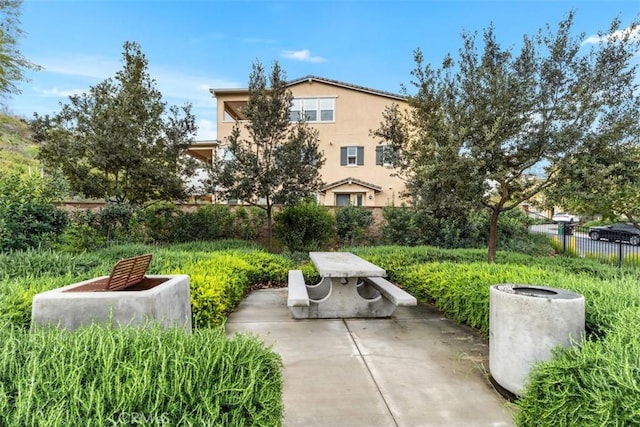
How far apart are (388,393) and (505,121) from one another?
4.80 metres

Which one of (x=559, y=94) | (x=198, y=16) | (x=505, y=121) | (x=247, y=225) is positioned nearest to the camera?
(x=505, y=121)

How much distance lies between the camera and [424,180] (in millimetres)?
6594

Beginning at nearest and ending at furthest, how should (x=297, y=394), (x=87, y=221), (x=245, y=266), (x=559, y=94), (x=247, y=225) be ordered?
(x=297, y=394) < (x=559, y=94) < (x=245, y=266) < (x=87, y=221) < (x=247, y=225)

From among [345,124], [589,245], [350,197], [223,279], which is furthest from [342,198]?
[223,279]

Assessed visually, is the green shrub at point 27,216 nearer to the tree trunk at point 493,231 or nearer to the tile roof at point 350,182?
the tree trunk at point 493,231

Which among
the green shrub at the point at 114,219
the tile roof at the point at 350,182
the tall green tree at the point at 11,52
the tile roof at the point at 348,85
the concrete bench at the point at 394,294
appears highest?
the tile roof at the point at 348,85

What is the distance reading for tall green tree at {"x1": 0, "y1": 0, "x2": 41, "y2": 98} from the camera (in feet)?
29.4

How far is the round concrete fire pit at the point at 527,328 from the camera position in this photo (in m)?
2.74

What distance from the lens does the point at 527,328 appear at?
2826mm

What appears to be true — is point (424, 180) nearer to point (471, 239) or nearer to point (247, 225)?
point (471, 239)

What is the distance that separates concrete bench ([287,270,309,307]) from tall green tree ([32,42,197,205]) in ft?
17.5

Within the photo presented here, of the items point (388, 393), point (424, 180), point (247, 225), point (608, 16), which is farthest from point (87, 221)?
point (608, 16)

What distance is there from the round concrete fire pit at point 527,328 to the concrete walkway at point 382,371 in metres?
0.25

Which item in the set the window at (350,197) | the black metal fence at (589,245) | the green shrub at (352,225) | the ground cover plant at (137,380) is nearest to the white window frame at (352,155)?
the window at (350,197)
